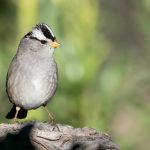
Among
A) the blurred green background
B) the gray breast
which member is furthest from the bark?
the blurred green background

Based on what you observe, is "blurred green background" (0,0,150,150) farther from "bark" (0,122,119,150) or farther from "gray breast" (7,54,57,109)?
"bark" (0,122,119,150)

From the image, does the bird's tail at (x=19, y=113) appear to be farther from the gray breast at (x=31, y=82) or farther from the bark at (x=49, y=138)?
the bark at (x=49, y=138)

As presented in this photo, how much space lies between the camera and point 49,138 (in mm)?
6320

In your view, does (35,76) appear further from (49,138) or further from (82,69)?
(49,138)

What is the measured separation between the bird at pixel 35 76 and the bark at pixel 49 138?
31.9 inches

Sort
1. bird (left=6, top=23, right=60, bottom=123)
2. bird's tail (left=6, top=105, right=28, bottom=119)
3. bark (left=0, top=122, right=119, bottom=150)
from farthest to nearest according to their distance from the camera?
bird's tail (left=6, top=105, right=28, bottom=119) → bird (left=6, top=23, right=60, bottom=123) → bark (left=0, top=122, right=119, bottom=150)

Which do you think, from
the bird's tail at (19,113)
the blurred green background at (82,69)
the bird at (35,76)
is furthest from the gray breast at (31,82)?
the blurred green background at (82,69)

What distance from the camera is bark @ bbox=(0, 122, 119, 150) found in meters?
6.18

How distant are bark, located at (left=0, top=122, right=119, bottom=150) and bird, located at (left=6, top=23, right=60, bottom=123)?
81 cm

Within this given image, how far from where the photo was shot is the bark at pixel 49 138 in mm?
6180

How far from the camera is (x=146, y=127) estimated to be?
869 centimetres

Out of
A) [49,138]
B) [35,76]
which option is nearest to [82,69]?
[35,76]

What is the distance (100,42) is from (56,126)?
2161 millimetres

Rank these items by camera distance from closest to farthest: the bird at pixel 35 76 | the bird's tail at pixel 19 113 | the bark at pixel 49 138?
the bark at pixel 49 138
the bird at pixel 35 76
the bird's tail at pixel 19 113
